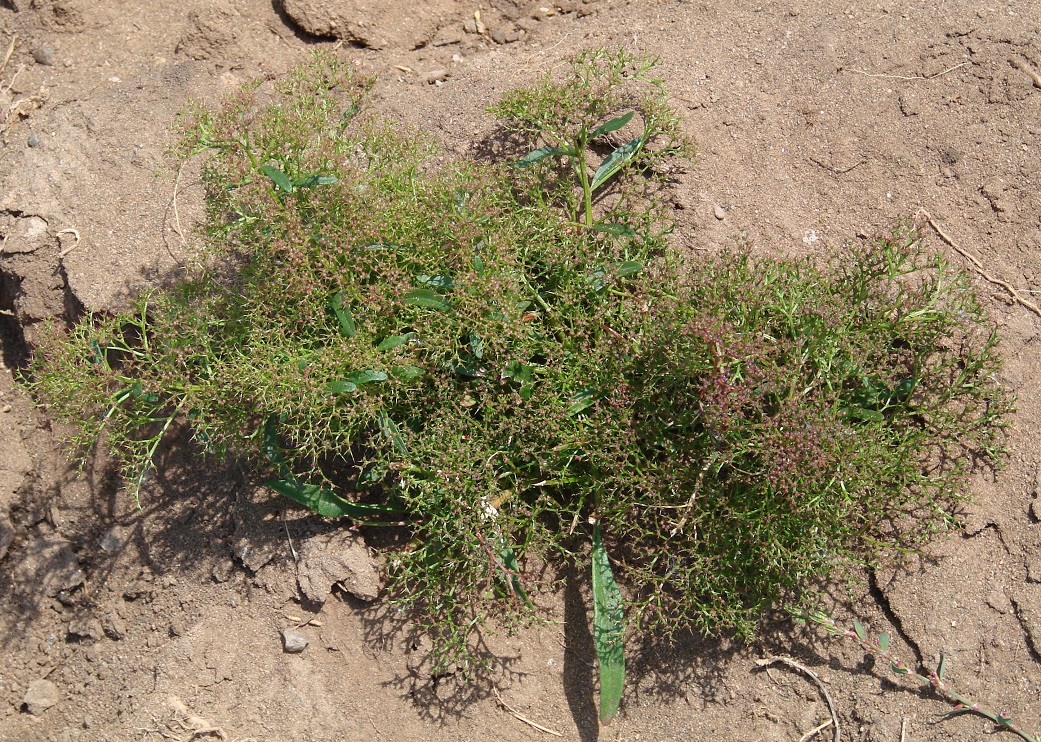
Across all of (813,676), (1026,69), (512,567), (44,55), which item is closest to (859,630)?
(813,676)

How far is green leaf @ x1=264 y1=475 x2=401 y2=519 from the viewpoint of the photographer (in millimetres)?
3230

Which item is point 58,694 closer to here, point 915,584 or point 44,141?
point 44,141

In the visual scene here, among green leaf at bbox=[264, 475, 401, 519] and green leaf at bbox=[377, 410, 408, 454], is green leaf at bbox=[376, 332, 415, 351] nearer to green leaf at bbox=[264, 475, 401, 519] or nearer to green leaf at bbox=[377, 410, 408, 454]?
green leaf at bbox=[377, 410, 408, 454]

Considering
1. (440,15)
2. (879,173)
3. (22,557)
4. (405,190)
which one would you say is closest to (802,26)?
(879,173)

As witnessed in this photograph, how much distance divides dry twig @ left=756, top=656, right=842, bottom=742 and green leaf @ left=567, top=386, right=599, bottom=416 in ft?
3.91

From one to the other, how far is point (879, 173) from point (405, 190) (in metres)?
2.01

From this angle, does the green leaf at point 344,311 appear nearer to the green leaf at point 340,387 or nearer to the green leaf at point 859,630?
the green leaf at point 340,387

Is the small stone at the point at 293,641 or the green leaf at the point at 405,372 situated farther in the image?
the small stone at the point at 293,641

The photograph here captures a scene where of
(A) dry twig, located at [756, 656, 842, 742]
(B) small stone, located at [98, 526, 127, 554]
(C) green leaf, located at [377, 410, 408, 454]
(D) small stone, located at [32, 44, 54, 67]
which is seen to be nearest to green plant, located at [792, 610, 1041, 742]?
(A) dry twig, located at [756, 656, 842, 742]

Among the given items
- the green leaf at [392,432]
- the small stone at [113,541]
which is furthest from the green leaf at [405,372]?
the small stone at [113,541]

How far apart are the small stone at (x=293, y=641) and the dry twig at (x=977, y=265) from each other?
3029 millimetres

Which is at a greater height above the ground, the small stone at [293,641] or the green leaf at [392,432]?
the green leaf at [392,432]

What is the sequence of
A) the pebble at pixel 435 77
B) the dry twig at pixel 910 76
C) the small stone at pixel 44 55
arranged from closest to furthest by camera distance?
1. the dry twig at pixel 910 76
2. the pebble at pixel 435 77
3. the small stone at pixel 44 55

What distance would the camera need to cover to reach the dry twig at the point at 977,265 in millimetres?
3398
